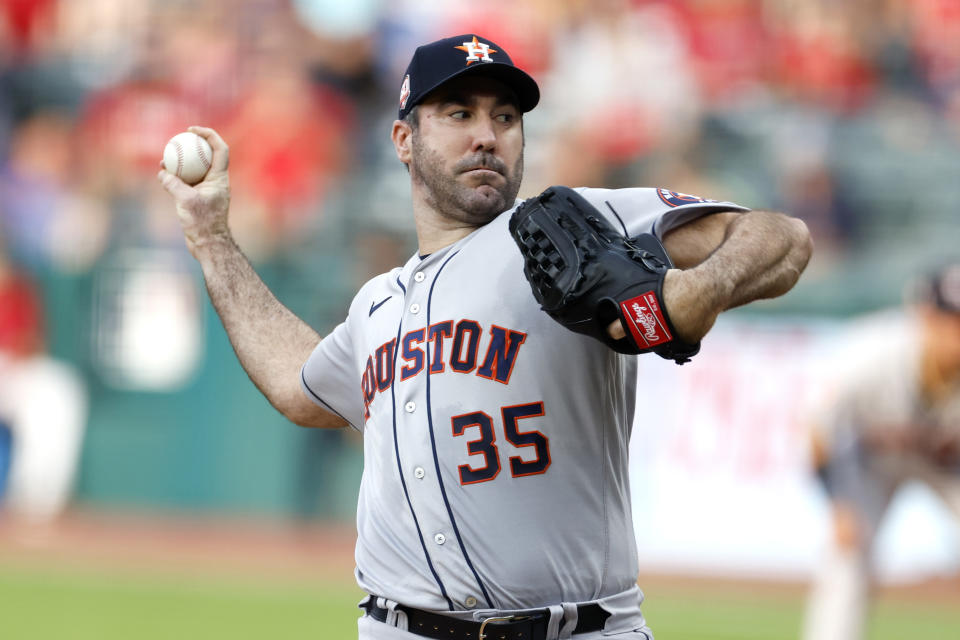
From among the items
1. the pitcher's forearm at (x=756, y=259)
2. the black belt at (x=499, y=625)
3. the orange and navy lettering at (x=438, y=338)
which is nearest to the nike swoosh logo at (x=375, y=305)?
the orange and navy lettering at (x=438, y=338)

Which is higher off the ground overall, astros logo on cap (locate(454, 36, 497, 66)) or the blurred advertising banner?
astros logo on cap (locate(454, 36, 497, 66))

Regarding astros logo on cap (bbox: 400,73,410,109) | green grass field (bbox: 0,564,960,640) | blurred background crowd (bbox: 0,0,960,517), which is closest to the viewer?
astros logo on cap (bbox: 400,73,410,109)

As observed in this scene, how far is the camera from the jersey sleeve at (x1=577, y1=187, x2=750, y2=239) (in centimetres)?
276

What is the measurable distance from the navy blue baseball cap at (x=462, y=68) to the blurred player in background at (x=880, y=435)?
3434mm

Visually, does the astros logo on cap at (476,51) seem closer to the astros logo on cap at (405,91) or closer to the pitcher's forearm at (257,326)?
the astros logo on cap at (405,91)

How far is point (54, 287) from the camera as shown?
10.8 metres

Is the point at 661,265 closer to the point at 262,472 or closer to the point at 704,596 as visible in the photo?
the point at 704,596

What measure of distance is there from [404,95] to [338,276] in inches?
286

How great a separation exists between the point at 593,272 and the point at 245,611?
5.92 metres

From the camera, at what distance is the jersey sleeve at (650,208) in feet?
9.04

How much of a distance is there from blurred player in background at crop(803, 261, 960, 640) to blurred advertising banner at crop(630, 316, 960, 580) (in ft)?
6.97

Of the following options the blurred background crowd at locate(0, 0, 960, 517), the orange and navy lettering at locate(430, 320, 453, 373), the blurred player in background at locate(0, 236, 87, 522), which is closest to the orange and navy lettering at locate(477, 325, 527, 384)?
the orange and navy lettering at locate(430, 320, 453, 373)

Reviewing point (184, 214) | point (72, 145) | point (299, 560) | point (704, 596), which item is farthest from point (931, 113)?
point (184, 214)

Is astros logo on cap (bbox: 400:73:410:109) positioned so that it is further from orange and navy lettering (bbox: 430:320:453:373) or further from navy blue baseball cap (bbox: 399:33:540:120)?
orange and navy lettering (bbox: 430:320:453:373)
